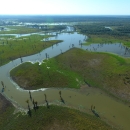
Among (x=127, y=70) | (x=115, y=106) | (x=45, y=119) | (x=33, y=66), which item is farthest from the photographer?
(x=33, y=66)

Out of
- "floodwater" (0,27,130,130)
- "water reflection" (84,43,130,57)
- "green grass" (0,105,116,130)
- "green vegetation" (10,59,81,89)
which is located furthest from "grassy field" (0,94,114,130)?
"water reflection" (84,43,130,57)

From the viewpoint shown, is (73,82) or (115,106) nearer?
(115,106)

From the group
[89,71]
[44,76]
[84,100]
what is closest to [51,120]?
[84,100]

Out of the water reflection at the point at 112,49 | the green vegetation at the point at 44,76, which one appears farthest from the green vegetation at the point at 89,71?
the water reflection at the point at 112,49

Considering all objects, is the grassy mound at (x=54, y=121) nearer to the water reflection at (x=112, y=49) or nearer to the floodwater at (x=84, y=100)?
the floodwater at (x=84, y=100)

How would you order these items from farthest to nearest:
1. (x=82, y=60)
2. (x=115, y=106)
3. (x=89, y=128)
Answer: (x=82, y=60), (x=115, y=106), (x=89, y=128)

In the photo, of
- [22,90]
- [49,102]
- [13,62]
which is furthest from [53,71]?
[13,62]

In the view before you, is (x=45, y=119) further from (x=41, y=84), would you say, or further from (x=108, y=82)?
(x=108, y=82)
